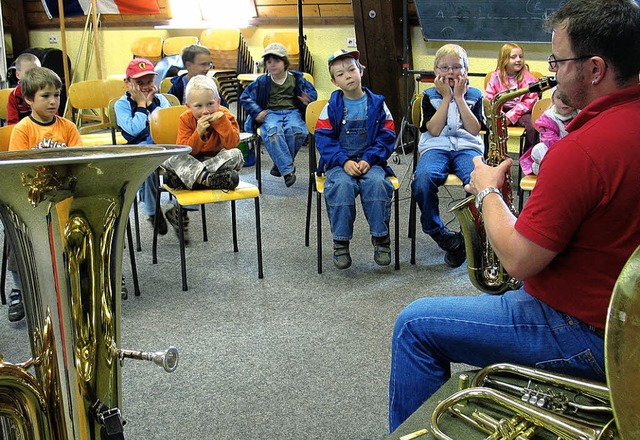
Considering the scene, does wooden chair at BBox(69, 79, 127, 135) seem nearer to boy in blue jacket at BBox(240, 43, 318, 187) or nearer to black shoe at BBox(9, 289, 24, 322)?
boy in blue jacket at BBox(240, 43, 318, 187)

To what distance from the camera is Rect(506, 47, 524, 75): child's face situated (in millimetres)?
5215

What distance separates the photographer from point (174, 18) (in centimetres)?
860

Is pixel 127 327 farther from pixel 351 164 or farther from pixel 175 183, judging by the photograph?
pixel 351 164

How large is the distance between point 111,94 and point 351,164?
2.22 metres

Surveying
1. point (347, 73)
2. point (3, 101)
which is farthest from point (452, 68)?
point (3, 101)

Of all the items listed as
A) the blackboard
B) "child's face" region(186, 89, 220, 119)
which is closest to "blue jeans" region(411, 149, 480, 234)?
"child's face" region(186, 89, 220, 119)

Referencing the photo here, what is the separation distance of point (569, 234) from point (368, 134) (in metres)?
2.45

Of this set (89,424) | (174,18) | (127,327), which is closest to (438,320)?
(89,424)

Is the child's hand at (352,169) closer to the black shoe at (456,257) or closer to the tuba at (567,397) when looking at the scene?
the black shoe at (456,257)

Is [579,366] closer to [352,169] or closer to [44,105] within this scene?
[352,169]

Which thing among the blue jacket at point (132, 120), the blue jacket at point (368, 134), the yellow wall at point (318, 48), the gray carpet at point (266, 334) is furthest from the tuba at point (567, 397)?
the yellow wall at point (318, 48)

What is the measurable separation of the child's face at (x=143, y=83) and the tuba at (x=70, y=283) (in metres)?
2.86

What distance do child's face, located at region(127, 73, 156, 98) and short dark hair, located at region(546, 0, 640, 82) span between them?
10.2 feet

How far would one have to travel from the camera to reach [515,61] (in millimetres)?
5230
